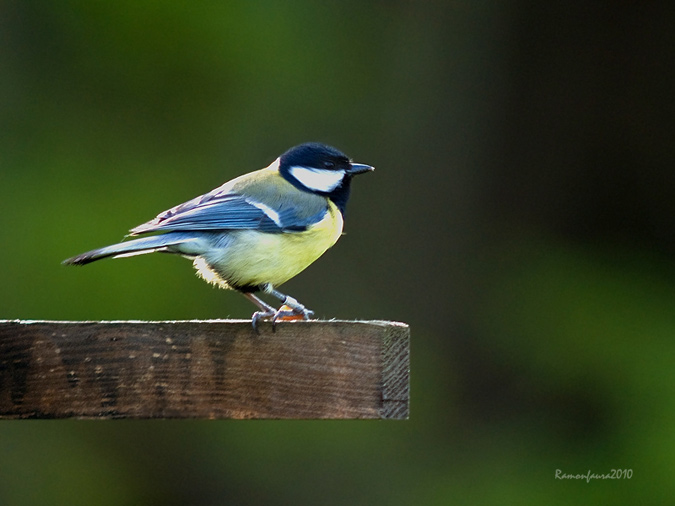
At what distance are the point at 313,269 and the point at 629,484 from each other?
2.29 metres

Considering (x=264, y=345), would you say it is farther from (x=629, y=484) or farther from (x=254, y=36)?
(x=254, y=36)

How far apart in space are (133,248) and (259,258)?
46cm

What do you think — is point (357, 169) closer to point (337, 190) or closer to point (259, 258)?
point (337, 190)

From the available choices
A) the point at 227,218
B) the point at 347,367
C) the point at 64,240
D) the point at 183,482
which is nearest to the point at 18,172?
the point at 64,240

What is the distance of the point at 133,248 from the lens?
252 centimetres

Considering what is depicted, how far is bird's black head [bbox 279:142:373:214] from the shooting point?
326 centimetres

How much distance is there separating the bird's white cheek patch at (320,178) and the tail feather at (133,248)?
64 cm

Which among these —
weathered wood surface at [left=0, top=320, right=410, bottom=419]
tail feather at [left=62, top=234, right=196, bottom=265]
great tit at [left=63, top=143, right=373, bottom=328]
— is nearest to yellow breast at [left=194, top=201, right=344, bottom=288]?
great tit at [left=63, top=143, right=373, bottom=328]

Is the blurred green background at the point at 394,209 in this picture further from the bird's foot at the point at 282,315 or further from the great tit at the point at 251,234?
the bird's foot at the point at 282,315

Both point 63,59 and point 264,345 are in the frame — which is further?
point 63,59

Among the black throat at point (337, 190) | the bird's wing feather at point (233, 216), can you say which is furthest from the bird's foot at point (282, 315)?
the black throat at point (337, 190)

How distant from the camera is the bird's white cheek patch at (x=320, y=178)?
3.29 meters

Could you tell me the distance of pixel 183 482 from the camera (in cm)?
524

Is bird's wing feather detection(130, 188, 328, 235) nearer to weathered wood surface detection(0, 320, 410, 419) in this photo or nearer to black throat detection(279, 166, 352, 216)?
black throat detection(279, 166, 352, 216)
